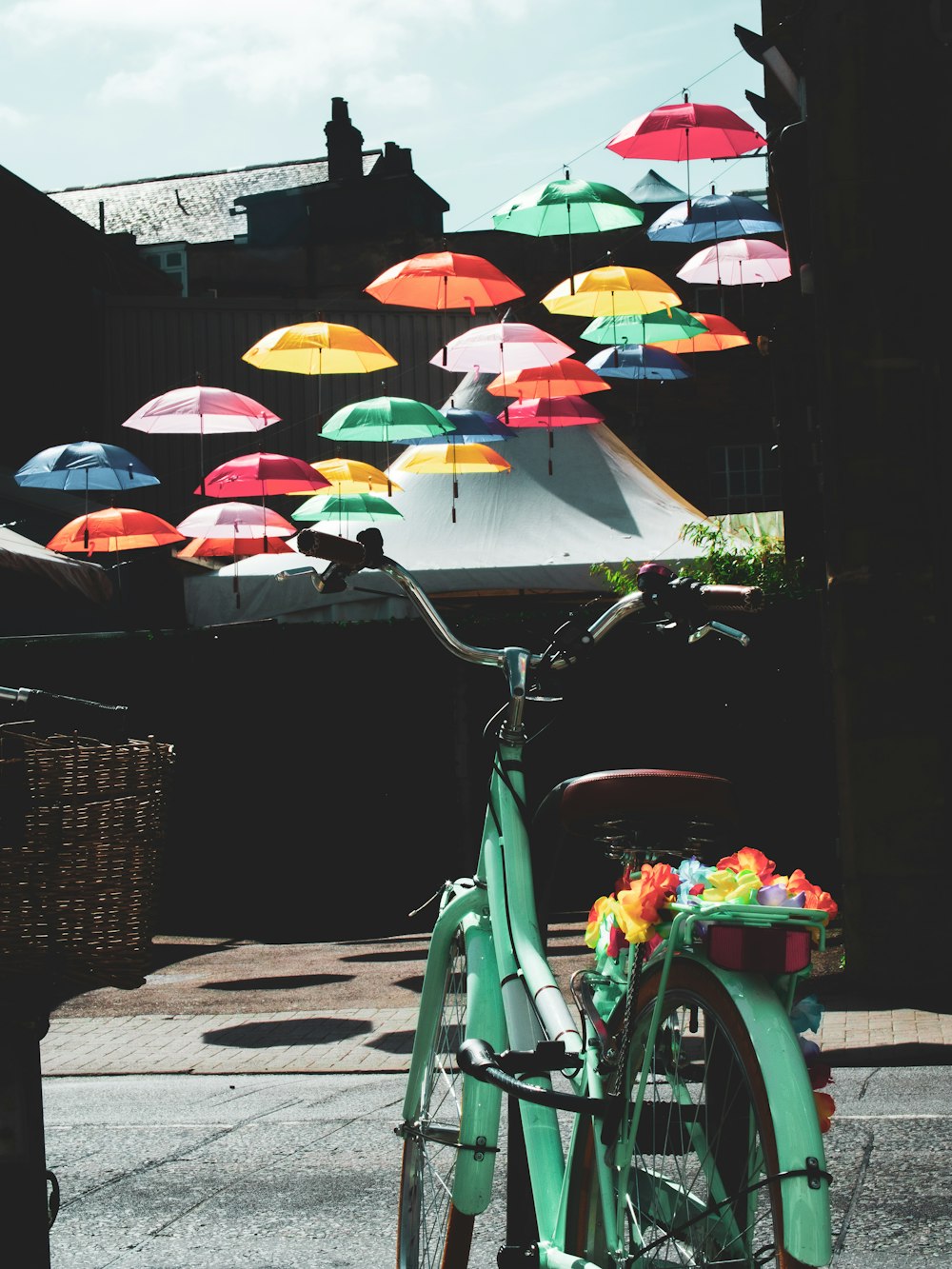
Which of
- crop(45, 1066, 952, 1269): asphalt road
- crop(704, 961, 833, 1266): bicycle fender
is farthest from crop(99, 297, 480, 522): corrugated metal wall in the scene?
crop(704, 961, 833, 1266): bicycle fender

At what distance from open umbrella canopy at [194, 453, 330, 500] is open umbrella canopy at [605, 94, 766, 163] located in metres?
4.50

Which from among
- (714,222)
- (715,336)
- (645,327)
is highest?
(714,222)

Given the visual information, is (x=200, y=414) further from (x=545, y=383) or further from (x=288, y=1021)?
(x=288, y=1021)

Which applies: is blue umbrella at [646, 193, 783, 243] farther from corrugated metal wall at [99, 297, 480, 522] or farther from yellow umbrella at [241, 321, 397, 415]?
corrugated metal wall at [99, 297, 480, 522]

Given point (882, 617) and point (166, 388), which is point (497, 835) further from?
point (166, 388)

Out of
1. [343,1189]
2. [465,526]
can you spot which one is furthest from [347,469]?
[343,1189]

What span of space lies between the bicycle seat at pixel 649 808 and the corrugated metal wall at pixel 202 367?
85.1 ft

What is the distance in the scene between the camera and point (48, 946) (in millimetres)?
2564

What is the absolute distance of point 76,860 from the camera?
2604 mm

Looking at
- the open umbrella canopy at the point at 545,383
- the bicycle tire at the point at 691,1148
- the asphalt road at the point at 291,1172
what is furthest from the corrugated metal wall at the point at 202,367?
the bicycle tire at the point at 691,1148

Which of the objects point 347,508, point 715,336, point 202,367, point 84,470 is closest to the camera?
point 347,508

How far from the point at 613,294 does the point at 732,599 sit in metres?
12.6

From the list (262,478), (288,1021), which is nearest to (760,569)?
(288,1021)

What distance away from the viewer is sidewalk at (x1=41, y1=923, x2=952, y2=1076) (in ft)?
23.8
